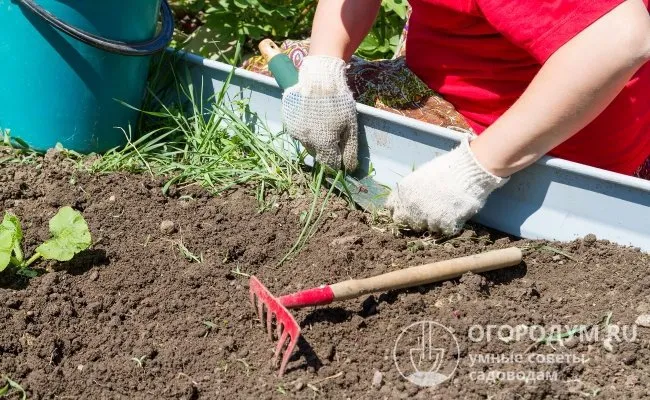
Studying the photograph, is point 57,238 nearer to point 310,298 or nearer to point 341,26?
point 310,298

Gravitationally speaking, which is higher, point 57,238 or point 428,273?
point 428,273

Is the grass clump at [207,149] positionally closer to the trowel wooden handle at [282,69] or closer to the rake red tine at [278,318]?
the trowel wooden handle at [282,69]

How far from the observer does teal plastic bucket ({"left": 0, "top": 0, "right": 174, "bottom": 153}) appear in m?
2.38

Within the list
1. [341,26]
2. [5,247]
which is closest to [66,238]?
[5,247]

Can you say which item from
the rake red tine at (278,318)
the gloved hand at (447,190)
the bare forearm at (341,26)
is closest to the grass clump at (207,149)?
the bare forearm at (341,26)

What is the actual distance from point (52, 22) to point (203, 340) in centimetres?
101

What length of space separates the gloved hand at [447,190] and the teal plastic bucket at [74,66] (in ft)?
2.99

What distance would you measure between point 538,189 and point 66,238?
3.93 feet

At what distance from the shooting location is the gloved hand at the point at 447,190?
2.14m

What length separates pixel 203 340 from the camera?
192cm

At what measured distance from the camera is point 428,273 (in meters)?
1.99

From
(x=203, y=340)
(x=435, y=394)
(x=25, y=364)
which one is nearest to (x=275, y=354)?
(x=203, y=340)

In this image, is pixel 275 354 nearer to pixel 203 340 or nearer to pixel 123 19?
pixel 203 340

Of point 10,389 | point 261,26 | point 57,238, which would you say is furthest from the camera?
point 261,26
